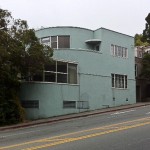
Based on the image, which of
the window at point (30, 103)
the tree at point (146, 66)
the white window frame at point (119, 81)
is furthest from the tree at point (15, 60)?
the tree at point (146, 66)

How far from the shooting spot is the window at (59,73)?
34906 millimetres

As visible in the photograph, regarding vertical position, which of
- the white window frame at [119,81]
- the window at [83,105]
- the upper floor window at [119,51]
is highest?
the upper floor window at [119,51]

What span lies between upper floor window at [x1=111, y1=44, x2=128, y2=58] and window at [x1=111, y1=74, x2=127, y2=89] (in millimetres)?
2177

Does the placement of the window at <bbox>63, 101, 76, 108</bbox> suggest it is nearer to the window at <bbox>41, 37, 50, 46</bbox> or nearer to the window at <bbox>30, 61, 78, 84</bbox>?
the window at <bbox>30, 61, 78, 84</bbox>

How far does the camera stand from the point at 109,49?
4206 cm

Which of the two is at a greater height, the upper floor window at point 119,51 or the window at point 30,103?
the upper floor window at point 119,51

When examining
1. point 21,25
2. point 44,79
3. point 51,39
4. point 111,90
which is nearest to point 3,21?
point 21,25

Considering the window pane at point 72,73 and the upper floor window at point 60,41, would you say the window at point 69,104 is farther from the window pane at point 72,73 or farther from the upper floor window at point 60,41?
the upper floor window at point 60,41

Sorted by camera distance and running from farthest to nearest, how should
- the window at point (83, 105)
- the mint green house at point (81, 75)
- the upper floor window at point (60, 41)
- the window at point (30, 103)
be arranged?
1. the upper floor window at point (60, 41)
2. the window at point (83, 105)
3. the mint green house at point (81, 75)
4. the window at point (30, 103)

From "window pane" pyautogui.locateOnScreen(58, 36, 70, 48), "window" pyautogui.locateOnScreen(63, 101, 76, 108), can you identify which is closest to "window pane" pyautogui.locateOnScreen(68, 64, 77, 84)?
"window" pyautogui.locateOnScreen(63, 101, 76, 108)

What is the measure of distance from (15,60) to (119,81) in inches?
589

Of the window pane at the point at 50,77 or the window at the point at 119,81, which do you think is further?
the window at the point at 119,81

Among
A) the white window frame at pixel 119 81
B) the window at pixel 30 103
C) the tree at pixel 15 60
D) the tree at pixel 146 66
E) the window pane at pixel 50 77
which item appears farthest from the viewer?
the tree at pixel 146 66

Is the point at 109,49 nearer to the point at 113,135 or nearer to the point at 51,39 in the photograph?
the point at 51,39
